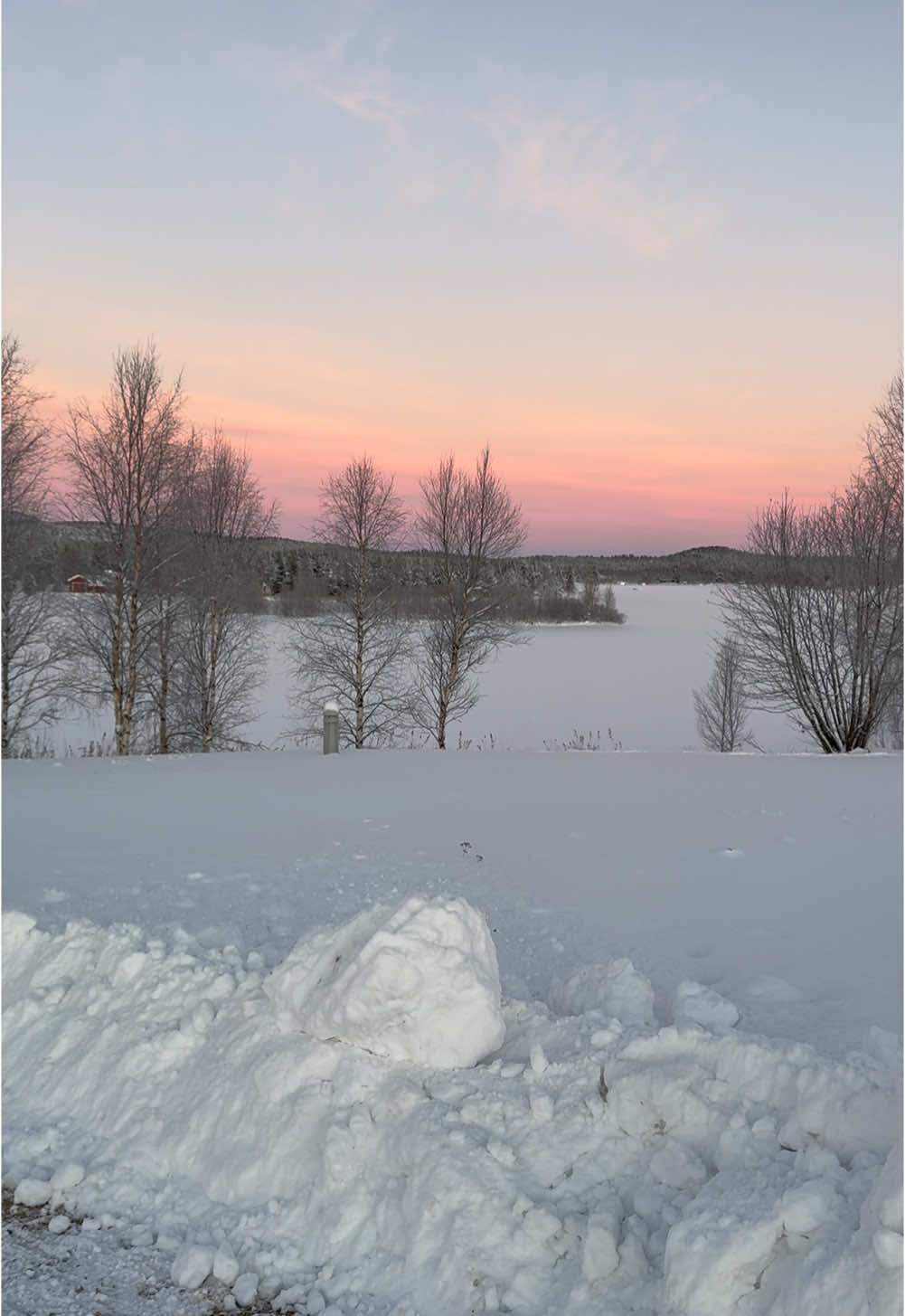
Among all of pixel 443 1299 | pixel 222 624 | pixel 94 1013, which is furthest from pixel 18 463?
pixel 443 1299

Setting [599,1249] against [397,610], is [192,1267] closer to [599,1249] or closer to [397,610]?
[599,1249]

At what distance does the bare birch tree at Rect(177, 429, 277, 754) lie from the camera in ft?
67.3

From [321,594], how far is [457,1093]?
69.9 ft

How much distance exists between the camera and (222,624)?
2098cm

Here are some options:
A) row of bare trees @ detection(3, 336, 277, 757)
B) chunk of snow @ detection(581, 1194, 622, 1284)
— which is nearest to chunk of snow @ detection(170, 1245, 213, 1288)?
chunk of snow @ detection(581, 1194, 622, 1284)

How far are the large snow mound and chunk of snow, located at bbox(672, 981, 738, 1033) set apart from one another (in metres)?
0.84

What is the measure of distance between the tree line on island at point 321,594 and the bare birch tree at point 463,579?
0.05m

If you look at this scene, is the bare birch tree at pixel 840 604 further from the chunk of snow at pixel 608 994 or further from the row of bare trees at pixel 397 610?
the chunk of snow at pixel 608 994

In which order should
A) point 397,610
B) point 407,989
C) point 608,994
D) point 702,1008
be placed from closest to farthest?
point 407,989, point 702,1008, point 608,994, point 397,610

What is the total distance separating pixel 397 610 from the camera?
21812mm

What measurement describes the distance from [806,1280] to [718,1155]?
62 centimetres

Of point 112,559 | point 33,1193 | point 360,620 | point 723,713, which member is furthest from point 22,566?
point 723,713

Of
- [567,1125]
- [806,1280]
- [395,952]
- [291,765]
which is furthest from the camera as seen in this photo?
[291,765]

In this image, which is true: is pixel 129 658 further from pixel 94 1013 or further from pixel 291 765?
pixel 94 1013
